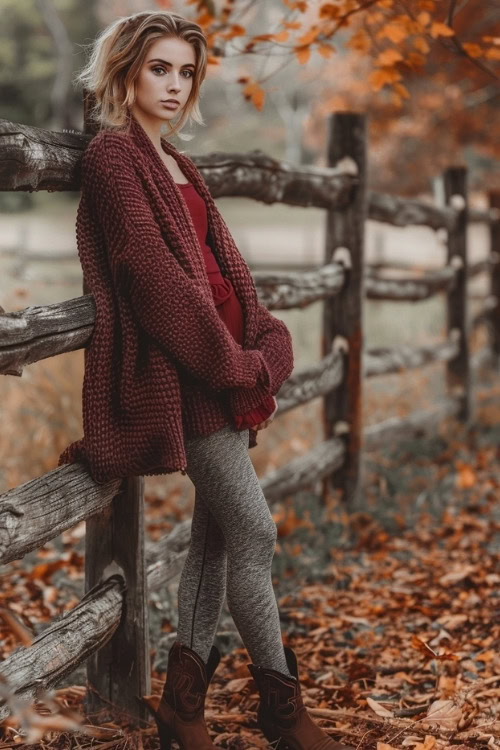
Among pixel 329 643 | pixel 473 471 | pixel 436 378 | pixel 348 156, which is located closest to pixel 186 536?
pixel 329 643

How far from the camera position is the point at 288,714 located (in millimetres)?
2182

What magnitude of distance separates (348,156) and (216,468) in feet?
8.44

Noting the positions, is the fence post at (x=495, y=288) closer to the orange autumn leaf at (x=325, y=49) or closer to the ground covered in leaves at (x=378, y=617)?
the ground covered in leaves at (x=378, y=617)

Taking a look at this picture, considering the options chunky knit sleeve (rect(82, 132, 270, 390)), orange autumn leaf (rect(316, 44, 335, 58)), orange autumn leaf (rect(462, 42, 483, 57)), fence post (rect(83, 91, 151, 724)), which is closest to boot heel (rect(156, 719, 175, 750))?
fence post (rect(83, 91, 151, 724))

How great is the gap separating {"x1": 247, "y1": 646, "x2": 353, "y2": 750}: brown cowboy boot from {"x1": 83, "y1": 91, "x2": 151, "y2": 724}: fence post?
44cm

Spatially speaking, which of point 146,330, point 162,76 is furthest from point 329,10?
point 146,330

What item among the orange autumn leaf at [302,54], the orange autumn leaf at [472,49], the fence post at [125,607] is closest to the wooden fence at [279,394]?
the fence post at [125,607]

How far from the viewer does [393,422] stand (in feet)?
16.7

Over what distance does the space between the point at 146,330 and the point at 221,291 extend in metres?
0.26

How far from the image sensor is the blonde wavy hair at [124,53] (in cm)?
203

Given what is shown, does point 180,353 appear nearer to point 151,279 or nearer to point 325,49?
point 151,279

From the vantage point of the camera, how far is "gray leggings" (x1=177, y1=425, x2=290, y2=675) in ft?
6.97

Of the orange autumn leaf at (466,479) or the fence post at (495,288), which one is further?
the fence post at (495,288)

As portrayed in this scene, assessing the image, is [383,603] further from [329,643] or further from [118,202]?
[118,202]
